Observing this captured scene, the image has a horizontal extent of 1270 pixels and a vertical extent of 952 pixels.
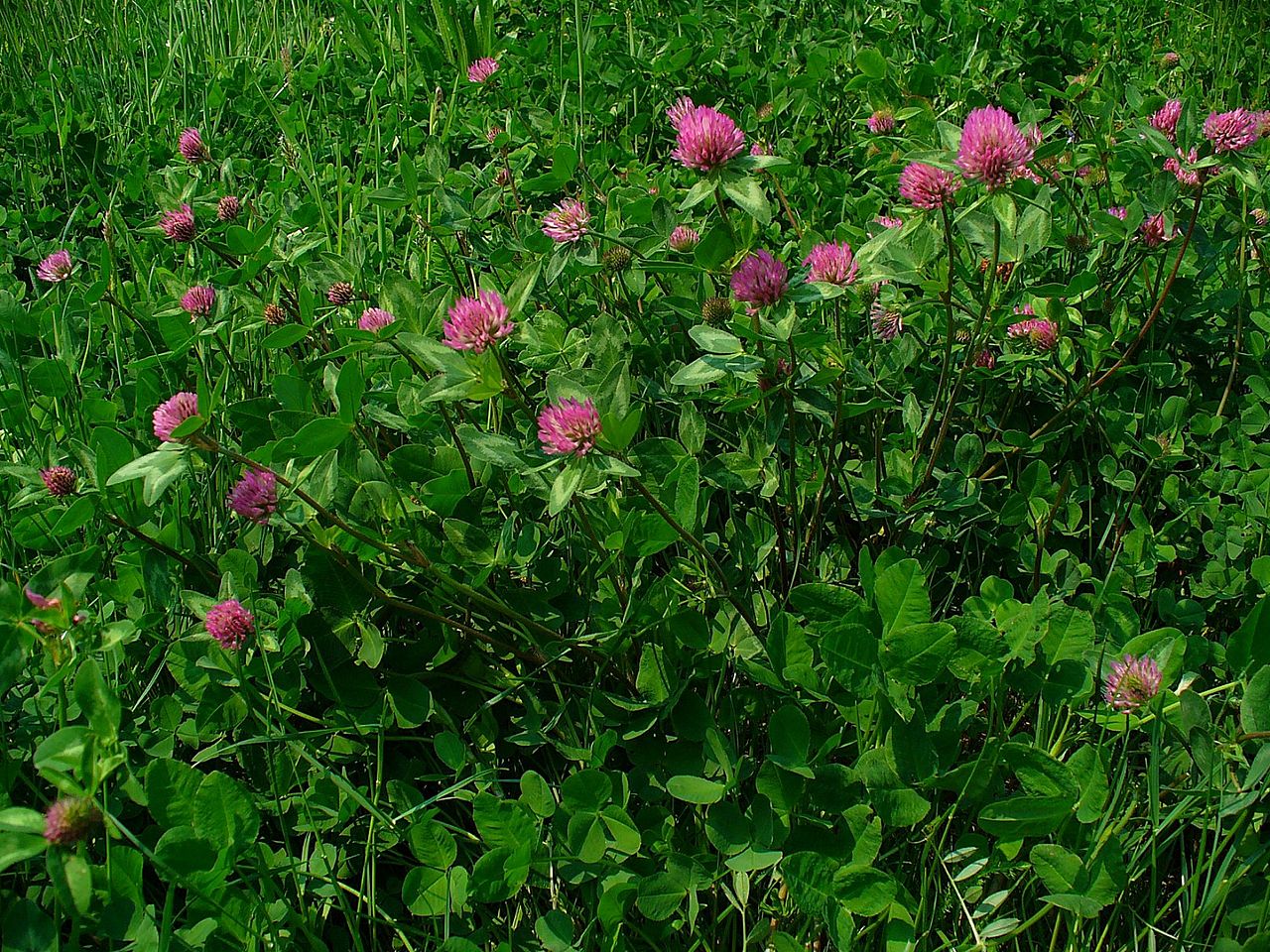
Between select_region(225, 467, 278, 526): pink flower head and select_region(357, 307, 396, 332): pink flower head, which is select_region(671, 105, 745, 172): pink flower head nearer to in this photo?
select_region(357, 307, 396, 332): pink flower head

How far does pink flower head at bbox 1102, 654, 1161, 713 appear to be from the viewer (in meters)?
1.34

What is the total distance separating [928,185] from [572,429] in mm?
683

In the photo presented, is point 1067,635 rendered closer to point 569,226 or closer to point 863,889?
point 863,889

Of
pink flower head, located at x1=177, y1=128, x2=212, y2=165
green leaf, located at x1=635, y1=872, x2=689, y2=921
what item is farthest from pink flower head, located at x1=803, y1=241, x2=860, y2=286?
pink flower head, located at x1=177, y1=128, x2=212, y2=165

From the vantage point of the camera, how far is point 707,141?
1480mm

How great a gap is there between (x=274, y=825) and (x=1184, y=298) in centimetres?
182

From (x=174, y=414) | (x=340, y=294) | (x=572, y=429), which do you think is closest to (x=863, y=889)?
(x=572, y=429)

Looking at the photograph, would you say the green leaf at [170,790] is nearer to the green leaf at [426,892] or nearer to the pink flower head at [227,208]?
the green leaf at [426,892]

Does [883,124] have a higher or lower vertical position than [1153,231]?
lower

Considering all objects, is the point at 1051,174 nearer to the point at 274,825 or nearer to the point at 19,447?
the point at 274,825

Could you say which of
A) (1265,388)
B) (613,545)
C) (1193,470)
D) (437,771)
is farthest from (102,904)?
(1265,388)

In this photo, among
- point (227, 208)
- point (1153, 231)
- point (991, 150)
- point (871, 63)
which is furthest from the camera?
point (871, 63)

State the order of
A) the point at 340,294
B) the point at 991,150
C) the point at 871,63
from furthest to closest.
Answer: the point at 871,63
the point at 340,294
the point at 991,150

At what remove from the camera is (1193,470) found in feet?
6.43
